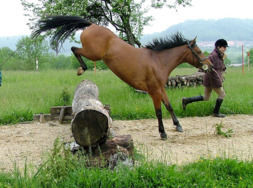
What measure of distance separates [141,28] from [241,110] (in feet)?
14.5

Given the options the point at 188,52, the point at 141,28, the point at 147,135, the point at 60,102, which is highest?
the point at 141,28

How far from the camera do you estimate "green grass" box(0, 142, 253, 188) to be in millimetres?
2941

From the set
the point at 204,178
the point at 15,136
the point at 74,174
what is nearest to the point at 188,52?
the point at 204,178

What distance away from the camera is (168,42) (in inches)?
218

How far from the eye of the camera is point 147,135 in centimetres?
575

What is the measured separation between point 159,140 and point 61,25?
2878 mm

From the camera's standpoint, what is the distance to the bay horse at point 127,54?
16.7 ft

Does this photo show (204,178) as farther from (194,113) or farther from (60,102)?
(60,102)

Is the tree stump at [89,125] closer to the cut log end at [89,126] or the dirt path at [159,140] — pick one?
the cut log end at [89,126]

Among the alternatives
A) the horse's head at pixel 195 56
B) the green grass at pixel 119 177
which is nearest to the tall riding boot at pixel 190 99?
the horse's head at pixel 195 56

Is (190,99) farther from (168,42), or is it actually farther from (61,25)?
(61,25)

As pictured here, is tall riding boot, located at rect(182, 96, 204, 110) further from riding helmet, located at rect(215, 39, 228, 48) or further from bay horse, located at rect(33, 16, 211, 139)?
bay horse, located at rect(33, 16, 211, 139)

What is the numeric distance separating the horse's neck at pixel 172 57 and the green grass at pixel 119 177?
2.55 metres

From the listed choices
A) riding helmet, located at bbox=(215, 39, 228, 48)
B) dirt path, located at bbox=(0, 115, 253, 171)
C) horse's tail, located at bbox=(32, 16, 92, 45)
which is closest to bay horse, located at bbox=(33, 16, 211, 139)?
horse's tail, located at bbox=(32, 16, 92, 45)
